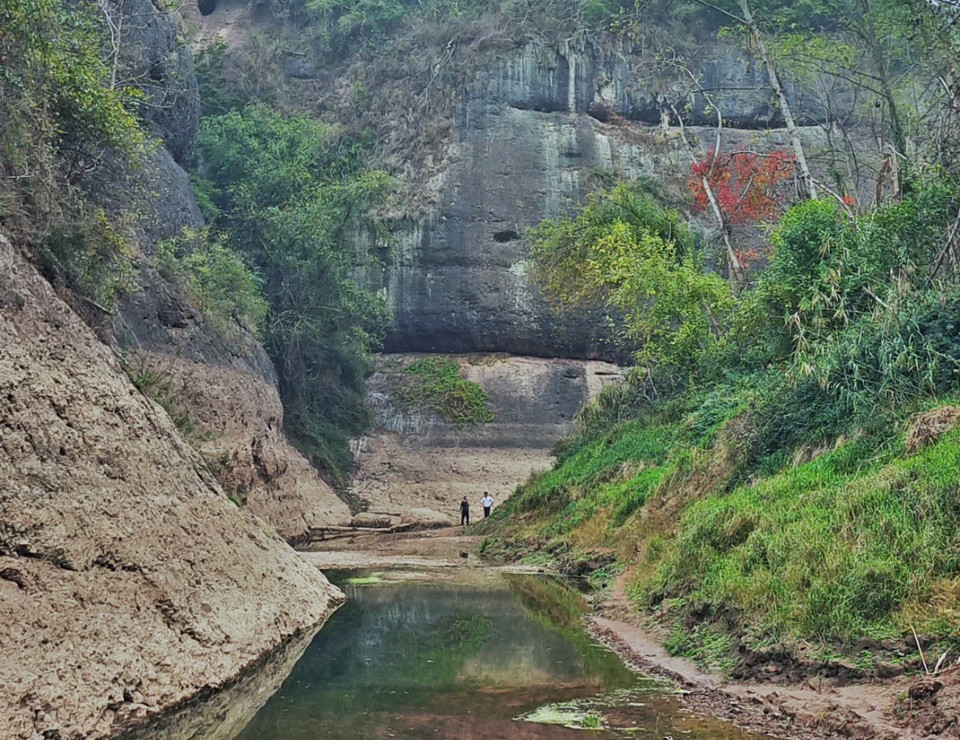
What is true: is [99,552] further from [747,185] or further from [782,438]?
[747,185]

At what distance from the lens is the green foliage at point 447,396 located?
4022cm

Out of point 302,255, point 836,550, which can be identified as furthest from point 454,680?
point 302,255

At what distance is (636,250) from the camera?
1179 inches

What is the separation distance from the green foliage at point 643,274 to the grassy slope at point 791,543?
7.48m

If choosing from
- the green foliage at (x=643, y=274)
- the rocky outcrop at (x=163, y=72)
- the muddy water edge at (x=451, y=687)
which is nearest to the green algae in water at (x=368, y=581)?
the muddy water edge at (x=451, y=687)

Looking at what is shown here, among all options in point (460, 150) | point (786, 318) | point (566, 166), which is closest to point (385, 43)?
point (460, 150)

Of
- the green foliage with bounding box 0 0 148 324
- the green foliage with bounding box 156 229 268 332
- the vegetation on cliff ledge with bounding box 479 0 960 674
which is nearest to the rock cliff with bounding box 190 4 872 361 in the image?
the vegetation on cliff ledge with bounding box 479 0 960 674

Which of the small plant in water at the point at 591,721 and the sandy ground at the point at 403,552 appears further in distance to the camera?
the sandy ground at the point at 403,552

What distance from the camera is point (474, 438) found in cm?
3994

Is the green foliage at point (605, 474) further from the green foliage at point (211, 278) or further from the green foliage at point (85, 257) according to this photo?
the green foliage at point (85, 257)

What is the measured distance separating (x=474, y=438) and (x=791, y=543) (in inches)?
1156

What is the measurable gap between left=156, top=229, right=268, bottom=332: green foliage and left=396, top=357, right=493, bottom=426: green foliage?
1080cm

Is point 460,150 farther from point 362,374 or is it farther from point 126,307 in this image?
point 126,307

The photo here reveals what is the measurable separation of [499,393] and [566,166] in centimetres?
1097
